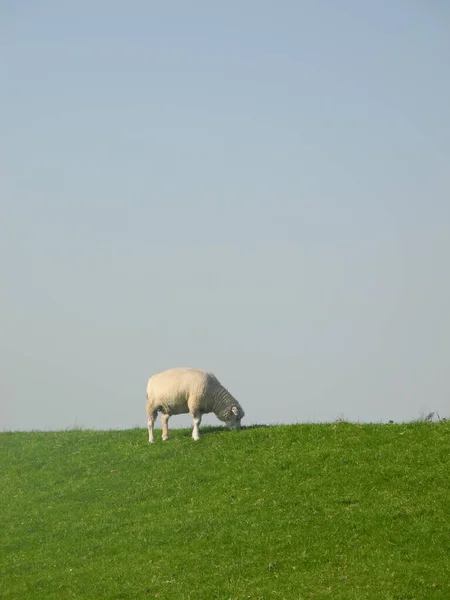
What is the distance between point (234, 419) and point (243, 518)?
9.05 m

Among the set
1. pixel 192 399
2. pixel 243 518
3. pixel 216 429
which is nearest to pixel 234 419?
pixel 216 429

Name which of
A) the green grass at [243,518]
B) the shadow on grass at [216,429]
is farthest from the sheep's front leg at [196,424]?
the shadow on grass at [216,429]

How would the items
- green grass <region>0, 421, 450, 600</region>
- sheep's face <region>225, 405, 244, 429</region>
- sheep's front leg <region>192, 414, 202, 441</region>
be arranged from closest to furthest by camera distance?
green grass <region>0, 421, 450, 600</region>
sheep's front leg <region>192, 414, 202, 441</region>
sheep's face <region>225, 405, 244, 429</region>

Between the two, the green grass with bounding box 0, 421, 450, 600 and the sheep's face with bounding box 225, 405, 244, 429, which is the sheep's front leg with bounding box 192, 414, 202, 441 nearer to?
the green grass with bounding box 0, 421, 450, 600

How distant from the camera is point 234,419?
3183 centimetres

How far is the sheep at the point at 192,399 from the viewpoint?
3136cm

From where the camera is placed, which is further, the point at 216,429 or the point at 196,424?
the point at 216,429

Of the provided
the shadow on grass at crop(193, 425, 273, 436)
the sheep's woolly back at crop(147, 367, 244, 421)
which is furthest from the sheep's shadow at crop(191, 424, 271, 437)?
the sheep's woolly back at crop(147, 367, 244, 421)

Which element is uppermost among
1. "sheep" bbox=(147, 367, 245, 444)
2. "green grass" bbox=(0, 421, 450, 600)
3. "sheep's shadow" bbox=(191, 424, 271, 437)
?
"sheep" bbox=(147, 367, 245, 444)

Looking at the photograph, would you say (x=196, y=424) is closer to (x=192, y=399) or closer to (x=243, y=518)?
(x=192, y=399)

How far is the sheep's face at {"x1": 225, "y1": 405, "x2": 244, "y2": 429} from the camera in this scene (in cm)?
3172

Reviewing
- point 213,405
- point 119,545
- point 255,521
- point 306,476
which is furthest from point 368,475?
point 213,405

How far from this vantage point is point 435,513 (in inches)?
834

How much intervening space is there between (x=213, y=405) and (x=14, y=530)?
818cm
